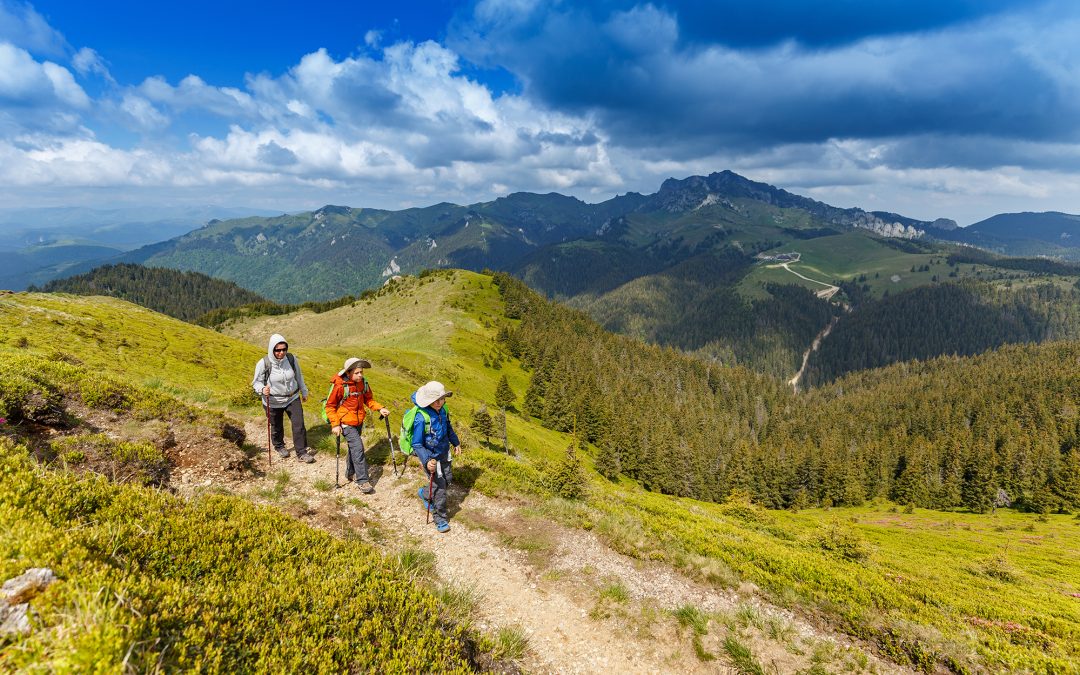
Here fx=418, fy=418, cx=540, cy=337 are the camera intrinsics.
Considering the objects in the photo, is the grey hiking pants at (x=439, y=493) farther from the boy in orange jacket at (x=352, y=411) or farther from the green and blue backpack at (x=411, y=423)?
the boy in orange jacket at (x=352, y=411)

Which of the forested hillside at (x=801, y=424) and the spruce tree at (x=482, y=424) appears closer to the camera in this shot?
the spruce tree at (x=482, y=424)

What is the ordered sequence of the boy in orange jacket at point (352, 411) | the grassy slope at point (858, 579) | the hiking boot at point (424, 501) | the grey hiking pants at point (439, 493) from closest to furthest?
the grassy slope at point (858, 579), the grey hiking pants at point (439, 493), the hiking boot at point (424, 501), the boy in orange jacket at point (352, 411)

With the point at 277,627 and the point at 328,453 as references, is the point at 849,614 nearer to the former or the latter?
the point at 277,627

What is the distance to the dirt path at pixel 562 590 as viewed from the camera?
8516mm

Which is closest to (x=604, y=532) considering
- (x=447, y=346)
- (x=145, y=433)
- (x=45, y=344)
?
(x=145, y=433)

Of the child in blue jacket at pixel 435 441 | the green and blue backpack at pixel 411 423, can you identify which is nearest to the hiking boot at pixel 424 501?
the child in blue jacket at pixel 435 441

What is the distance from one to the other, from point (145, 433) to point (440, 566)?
11.1 meters

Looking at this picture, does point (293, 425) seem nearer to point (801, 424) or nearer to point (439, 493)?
point (439, 493)

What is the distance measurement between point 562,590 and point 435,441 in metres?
5.24

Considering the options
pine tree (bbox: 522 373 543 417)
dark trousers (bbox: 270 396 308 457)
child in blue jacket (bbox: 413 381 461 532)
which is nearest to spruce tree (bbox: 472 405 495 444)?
pine tree (bbox: 522 373 543 417)

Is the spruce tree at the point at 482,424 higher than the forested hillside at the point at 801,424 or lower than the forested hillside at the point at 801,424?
higher

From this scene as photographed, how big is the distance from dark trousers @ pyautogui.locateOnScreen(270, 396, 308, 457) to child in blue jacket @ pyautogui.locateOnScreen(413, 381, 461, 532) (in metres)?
6.12

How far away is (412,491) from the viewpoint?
14039 mm

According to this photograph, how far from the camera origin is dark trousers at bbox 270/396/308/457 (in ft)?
50.8
